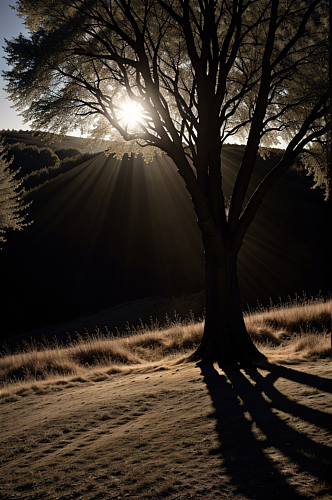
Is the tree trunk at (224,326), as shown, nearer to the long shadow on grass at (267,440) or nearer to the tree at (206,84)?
the tree at (206,84)

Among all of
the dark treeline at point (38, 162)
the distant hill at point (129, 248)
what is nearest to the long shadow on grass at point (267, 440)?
the distant hill at point (129, 248)

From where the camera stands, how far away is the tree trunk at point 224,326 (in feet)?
24.0

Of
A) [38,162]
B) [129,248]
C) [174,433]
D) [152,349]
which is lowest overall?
[152,349]

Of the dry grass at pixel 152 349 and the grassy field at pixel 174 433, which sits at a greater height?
the grassy field at pixel 174 433

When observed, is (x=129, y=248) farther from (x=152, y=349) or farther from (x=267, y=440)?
(x=267, y=440)

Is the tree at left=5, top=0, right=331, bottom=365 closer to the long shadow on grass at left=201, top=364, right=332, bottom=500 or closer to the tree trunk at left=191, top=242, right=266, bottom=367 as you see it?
the tree trunk at left=191, top=242, right=266, bottom=367

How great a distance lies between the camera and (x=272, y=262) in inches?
1048

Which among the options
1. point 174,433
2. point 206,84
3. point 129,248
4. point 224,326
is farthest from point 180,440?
Result: point 129,248

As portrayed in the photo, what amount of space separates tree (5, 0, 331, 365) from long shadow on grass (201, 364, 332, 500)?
223 cm

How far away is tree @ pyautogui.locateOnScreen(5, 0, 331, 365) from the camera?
22.4 ft

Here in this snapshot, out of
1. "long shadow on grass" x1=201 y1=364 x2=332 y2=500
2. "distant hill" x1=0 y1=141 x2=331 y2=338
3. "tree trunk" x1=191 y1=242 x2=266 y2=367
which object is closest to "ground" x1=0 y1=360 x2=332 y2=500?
"long shadow on grass" x1=201 y1=364 x2=332 y2=500

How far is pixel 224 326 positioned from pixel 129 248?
21451 millimetres

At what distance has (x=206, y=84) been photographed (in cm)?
690

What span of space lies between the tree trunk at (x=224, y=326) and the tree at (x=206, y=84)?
0.02 metres
